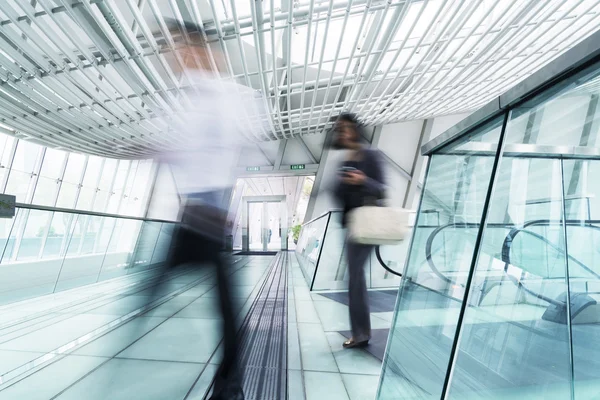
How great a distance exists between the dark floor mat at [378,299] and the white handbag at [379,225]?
1730mm

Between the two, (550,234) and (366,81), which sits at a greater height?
(366,81)

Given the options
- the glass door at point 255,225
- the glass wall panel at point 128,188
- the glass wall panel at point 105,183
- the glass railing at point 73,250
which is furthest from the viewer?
the glass door at point 255,225

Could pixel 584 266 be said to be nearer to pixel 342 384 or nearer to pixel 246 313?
pixel 342 384

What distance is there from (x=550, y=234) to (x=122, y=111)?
7700 mm

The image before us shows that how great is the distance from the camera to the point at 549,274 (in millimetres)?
1258

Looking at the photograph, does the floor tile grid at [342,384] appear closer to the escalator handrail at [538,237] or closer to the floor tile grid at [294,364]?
the floor tile grid at [294,364]

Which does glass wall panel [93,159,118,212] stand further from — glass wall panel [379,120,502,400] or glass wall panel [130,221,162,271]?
glass wall panel [379,120,502,400]

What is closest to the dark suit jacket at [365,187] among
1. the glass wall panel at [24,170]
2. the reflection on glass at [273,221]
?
the glass wall panel at [24,170]

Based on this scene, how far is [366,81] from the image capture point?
7336 mm

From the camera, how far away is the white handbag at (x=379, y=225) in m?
1.97

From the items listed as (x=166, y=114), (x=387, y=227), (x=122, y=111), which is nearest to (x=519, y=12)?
(x=387, y=227)

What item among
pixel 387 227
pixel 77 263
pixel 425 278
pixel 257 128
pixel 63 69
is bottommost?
pixel 77 263

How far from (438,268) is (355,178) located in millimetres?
792

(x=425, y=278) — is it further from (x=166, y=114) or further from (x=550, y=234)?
(x=166, y=114)
